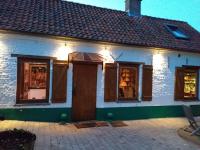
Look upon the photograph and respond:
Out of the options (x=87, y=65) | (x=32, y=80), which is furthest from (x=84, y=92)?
(x=32, y=80)

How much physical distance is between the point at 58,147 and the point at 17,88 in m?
3.48

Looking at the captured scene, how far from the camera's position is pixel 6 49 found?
375 inches

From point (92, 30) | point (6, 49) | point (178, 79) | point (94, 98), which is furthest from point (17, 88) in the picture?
point (178, 79)

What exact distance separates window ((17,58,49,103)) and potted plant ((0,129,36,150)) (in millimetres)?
4496

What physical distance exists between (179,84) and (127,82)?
2866 mm

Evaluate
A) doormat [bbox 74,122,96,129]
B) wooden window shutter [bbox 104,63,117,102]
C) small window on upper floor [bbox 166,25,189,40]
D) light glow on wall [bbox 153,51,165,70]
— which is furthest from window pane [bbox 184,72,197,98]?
doormat [bbox 74,122,96,129]

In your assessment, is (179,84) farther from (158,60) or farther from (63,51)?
(63,51)

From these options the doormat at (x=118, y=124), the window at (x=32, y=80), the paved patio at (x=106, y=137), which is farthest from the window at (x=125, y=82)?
the window at (x=32, y=80)

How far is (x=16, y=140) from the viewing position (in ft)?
16.9

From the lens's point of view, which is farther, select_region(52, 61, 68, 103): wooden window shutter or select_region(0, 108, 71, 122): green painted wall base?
select_region(52, 61, 68, 103): wooden window shutter

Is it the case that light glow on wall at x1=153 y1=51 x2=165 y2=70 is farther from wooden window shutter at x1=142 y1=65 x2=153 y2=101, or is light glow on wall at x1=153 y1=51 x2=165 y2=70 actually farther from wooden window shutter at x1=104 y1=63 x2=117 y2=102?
wooden window shutter at x1=104 y1=63 x2=117 y2=102

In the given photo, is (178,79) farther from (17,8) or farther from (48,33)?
(17,8)

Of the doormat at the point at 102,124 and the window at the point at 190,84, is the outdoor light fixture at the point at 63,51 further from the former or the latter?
the window at the point at 190,84

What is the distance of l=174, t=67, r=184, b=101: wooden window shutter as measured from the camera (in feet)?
42.1
